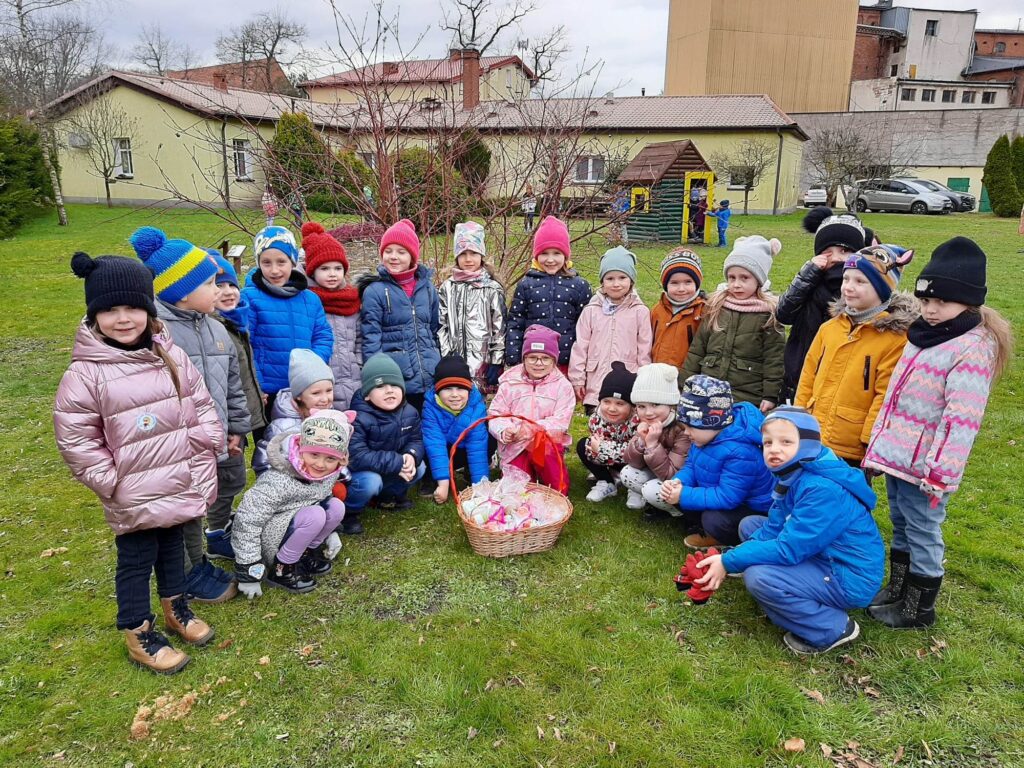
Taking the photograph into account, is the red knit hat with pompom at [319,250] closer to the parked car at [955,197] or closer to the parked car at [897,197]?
the parked car at [897,197]

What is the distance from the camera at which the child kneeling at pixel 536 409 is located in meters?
4.50

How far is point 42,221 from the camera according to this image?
2041cm

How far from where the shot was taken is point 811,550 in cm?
300

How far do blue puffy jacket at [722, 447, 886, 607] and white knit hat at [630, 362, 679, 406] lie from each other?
1.13m

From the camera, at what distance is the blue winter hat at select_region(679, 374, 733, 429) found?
3756 millimetres

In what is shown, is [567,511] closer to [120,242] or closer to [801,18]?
[120,242]

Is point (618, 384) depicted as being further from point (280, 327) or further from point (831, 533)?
point (280, 327)

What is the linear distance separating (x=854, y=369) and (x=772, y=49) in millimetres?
40474

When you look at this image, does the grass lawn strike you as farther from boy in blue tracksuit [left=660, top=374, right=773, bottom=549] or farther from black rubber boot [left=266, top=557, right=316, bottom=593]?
boy in blue tracksuit [left=660, top=374, right=773, bottom=549]

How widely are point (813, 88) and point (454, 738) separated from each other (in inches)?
1723

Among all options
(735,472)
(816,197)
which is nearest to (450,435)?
(735,472)

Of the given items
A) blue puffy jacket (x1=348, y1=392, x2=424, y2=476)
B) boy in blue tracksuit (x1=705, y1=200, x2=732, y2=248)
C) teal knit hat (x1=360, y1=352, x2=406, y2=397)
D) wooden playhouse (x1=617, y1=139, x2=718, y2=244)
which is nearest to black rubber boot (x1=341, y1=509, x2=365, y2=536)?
blue puffy jacket (x1=348, y1=392, x2=424, y2=476)

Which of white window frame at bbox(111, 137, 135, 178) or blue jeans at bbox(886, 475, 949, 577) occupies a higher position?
white window frame at bbox(111, 137, 135, 178)

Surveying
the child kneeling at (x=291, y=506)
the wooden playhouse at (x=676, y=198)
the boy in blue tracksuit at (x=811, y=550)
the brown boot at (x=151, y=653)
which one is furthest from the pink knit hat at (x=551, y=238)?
the wooden playhouse at (x=676, y=198)
